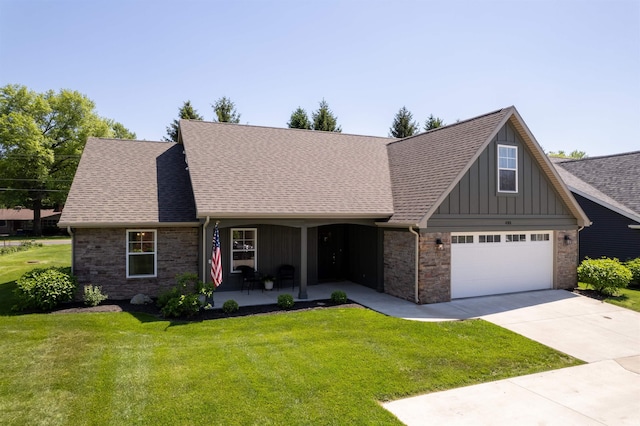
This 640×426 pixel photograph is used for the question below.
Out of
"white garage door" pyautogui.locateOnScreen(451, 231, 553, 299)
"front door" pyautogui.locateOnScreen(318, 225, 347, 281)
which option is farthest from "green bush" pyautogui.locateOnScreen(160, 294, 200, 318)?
"white garage door" pyautogui.locateOnScreen(451, 231, 553, 299)

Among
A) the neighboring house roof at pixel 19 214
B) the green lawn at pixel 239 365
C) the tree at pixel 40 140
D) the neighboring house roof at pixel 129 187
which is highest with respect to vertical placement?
the tree at pixel 40 140

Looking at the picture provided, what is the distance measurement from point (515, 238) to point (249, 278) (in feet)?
31.6

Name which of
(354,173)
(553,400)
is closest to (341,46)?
(354,173)

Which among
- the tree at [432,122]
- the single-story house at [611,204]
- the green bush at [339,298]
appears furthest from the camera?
the tree at [432,122]

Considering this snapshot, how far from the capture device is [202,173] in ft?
42.2

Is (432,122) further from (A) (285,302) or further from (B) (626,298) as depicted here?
(A) (285,302)

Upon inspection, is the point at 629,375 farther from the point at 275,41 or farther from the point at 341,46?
the point at 275,41

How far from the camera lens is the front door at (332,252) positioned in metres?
16.1

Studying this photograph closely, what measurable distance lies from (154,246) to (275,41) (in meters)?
8.35

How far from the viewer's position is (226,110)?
36.4 m

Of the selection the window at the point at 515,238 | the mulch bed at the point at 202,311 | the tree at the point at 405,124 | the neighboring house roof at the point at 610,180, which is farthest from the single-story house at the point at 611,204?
the tree at the point at 405,124

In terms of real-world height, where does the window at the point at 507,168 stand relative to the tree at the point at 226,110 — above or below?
below

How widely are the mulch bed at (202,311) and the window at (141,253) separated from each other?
1.04 metres

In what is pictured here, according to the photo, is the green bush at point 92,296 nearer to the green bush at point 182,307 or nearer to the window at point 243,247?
the green bush at point 182,307
